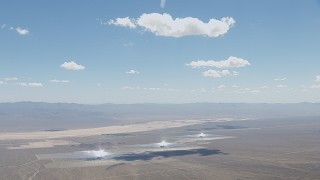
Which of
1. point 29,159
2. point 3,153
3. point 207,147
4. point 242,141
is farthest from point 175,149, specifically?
point 3,153

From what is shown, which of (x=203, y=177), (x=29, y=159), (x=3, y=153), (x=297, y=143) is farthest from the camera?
(x=297, y=143)

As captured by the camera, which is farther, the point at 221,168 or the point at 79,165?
the point at 79,165

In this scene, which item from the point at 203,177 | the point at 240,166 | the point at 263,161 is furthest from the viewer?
the point at 263,161

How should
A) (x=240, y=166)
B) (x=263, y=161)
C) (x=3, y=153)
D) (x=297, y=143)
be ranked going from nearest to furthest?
(x=240, y=166) → (x=263, y=161) → (x=3, y=153) → (x=297, y=143)

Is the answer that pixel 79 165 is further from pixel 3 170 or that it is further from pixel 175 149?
pixel 175 149

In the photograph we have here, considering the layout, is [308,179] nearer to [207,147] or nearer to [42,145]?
[207,147]

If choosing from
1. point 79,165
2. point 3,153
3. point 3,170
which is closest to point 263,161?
point 79,165

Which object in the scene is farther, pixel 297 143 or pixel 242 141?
pixel 242 141

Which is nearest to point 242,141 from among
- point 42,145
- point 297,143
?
point 297,143

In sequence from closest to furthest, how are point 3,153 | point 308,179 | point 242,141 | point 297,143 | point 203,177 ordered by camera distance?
1. point 308,179
2. point 203,177
3. point 3,153
4. point 297,143
5. point 242,141
